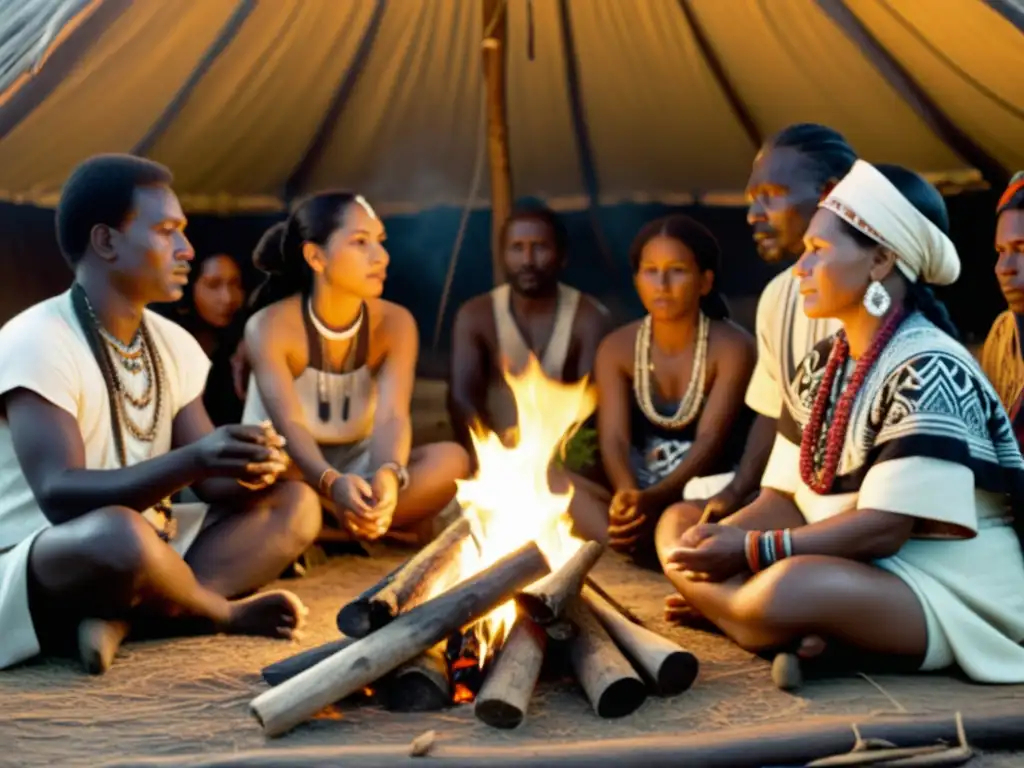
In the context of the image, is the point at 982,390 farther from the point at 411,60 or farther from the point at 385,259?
the point at 411,60

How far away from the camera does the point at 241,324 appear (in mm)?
5598

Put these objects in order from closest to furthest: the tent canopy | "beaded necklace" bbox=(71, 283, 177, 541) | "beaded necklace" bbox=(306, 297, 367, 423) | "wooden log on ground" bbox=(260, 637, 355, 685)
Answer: "wooden log on ground" bbox=(260, 637, 355, 685)
"beaded necklace" bbox=(71, 283, 177, 541)
"beaded necklace" bbox=(306, 297, 367, 423)
the tent canopy

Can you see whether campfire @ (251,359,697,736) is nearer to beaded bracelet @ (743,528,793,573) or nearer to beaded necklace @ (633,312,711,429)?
beaded bracelet @ (743,528,793,573)

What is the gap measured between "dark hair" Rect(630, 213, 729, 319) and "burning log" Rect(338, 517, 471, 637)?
1.68 metres

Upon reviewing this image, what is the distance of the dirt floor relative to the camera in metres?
2.58

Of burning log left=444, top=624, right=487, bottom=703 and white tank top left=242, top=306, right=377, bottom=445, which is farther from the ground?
white tank top left=242, top=306, right=377, bottom=445

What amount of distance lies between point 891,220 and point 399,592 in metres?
1.48

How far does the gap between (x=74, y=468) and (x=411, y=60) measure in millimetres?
3348

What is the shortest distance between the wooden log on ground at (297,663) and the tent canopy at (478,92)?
2.49m

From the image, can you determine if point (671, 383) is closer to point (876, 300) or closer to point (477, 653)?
point (876, 300)

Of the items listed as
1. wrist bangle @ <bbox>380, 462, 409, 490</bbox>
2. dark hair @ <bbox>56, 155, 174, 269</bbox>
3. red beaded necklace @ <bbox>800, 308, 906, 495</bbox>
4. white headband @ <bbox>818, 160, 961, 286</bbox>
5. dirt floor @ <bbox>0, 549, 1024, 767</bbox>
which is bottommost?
dirt floor @ <bbox>0, 549, 1024, 767</bbox>

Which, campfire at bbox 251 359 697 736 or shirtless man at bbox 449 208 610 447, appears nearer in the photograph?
campfire at bbox 251 359 697 736

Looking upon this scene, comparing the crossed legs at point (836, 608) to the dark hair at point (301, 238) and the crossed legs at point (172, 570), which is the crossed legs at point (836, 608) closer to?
the crossed legs at point (172, 570)

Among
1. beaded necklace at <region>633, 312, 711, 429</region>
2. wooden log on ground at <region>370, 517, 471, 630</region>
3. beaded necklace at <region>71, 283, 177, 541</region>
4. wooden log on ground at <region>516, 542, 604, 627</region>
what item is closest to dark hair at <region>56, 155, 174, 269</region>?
beaded necklace at <region>71, 283, 177, 541</region>
